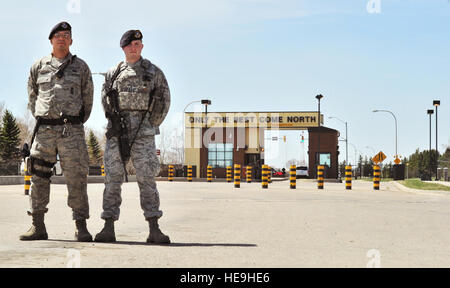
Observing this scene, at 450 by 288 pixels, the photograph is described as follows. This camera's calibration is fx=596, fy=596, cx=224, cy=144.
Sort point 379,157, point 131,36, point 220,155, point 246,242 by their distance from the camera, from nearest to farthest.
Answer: point 131,36
point 246,242
point 379,157
point 220,155

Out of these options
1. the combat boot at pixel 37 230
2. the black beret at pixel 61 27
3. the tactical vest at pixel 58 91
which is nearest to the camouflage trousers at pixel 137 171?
the tactical vest at pixel 58 91

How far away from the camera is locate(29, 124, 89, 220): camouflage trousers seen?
6.18 metres

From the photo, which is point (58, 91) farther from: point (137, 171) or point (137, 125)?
point (137, 171)

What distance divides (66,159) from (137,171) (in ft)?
2.49

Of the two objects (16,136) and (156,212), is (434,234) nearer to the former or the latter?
(156,212)

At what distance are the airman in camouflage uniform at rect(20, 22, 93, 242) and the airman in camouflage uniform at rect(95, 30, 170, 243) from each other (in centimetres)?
29

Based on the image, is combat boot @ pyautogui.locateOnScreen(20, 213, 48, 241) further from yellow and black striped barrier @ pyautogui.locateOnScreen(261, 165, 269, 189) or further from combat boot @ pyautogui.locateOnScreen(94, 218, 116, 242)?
yellow and black striped barrier @ pyautogui.locateOnScreen(261, 165, 269, 189)

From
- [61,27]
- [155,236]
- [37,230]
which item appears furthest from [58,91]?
[155,236]

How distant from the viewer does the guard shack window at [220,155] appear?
63.6 meters

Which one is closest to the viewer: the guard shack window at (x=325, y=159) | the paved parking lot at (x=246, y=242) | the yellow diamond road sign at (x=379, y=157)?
the paved parking lot at (x=246, y=242)

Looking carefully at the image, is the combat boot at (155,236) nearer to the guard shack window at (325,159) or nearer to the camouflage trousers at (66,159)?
the camouflage trousers at (66,159)

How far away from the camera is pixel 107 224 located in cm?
621

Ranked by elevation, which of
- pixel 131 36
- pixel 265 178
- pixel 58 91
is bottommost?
pixel 265 178

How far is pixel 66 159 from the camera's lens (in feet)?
20.3
